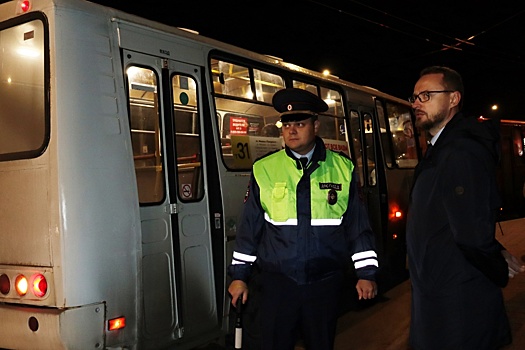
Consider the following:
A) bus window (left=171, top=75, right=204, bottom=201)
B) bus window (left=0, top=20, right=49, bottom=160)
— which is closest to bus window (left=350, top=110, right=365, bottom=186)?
bus window (left=171, top=75, right=204, bottom=201)

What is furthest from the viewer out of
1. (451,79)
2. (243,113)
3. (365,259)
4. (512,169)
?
(512,169)

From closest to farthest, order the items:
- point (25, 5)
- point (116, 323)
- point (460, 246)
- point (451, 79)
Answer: point (460, 246) < point (451, 79) < point (116, 323) < point (25, 5)

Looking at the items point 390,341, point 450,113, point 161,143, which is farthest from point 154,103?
point 390,341

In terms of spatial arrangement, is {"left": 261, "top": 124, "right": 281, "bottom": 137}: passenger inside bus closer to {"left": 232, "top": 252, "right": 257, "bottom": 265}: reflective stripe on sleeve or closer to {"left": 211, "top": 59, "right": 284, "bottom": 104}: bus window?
{"left": 211, "top": 59, "right": 284, "bottom": 104}: bus window

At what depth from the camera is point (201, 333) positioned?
14.9 feet

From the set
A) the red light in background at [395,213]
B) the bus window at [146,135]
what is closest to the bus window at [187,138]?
the bus window at [146,135]

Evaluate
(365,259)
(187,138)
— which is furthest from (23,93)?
(365,259)

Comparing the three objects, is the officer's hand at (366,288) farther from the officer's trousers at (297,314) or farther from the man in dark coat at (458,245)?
the man in dark coat at (458,245)

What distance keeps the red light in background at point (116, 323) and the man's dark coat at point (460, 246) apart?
214cm

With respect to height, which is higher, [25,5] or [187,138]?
[25,5]

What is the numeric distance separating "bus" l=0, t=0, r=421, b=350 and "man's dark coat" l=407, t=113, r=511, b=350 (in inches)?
85.6

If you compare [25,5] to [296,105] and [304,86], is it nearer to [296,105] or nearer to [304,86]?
[296,105]

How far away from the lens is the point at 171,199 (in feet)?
14.3

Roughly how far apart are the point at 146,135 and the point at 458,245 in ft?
9.07
